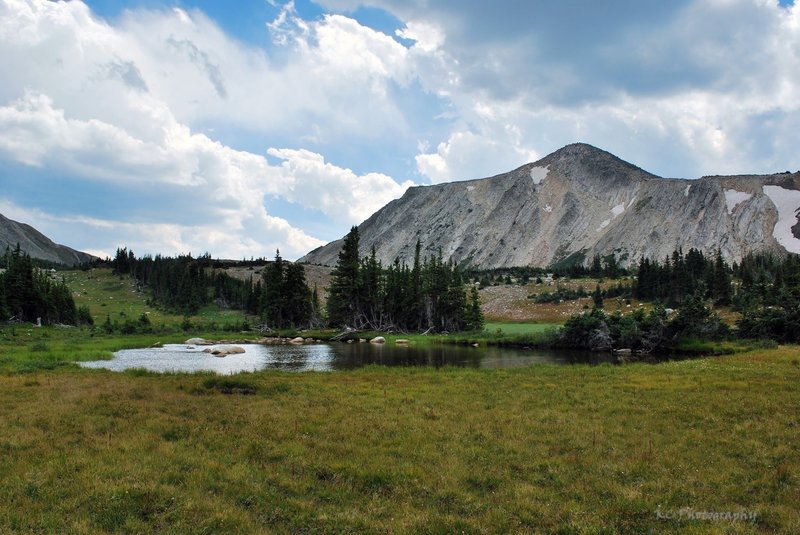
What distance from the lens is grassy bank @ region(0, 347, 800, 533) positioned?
1032 centimetres

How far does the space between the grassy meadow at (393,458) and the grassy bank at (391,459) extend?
65 millimetres

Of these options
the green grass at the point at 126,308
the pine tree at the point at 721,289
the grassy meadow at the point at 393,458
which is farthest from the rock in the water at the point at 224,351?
the pine tree at the point at 721,289

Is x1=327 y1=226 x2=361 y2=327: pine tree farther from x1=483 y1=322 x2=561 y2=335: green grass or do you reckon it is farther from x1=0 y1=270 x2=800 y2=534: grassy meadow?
x1=0 y1=270 x2=800 y2=534: grassy meadow

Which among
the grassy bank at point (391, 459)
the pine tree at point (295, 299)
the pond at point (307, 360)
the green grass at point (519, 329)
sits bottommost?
A: the green grass at point (519, 329)

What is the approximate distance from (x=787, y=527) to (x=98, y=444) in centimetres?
1769

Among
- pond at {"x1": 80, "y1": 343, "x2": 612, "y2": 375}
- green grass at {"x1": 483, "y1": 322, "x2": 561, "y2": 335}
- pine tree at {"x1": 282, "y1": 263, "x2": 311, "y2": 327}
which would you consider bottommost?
green grass at {"x1": 483, "y1": 322, "x2": 561, "y2": 335}

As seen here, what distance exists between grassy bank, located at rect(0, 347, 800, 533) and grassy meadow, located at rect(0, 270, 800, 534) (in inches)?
2.6

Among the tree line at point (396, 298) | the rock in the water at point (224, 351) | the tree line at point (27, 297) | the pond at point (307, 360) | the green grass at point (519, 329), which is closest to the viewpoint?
the pond at point (307, 360)

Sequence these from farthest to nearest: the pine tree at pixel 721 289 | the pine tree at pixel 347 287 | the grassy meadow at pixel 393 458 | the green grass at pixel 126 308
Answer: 1. the green grass at pixel 126 308
2. the pine tree at pixel 721 289
3. the pine tree at pixel 347 287
4. the grassy meadow at pixel 393 458

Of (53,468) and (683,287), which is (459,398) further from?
(683,287)

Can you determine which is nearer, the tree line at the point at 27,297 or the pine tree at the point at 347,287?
the tree line at the point at 27,297

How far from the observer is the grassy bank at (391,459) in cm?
1032

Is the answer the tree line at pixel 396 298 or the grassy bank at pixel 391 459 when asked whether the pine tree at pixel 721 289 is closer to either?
the tree line at pixel 396 298

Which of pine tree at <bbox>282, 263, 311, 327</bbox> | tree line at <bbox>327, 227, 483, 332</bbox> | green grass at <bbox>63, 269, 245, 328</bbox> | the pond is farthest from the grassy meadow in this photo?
green grass at <bbox>63, 269, 245, 328</bbox>
